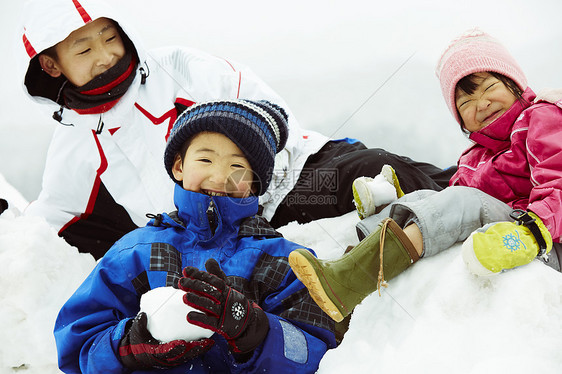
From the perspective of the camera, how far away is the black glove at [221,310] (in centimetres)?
84

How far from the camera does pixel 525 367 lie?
2.28ft

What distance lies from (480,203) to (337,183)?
24.4 inches

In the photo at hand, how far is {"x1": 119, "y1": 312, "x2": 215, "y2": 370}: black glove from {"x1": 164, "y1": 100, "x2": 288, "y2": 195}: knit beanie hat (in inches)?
19.6

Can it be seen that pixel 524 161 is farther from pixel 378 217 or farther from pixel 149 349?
pixel 149 349

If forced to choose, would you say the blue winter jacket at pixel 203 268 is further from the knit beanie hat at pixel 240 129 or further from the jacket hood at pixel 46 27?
the jacket hood at pixel 46 27

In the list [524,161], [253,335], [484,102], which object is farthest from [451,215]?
[253,335]

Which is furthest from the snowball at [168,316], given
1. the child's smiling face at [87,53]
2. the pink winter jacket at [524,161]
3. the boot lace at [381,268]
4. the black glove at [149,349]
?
the child's smiling face at [87,53]

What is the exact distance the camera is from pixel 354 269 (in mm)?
988

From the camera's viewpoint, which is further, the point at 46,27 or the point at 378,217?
the point at 46,27

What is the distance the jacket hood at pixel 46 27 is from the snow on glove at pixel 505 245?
1.49 meters

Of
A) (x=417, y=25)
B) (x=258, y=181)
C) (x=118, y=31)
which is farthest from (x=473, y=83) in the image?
(x=417, y=25)

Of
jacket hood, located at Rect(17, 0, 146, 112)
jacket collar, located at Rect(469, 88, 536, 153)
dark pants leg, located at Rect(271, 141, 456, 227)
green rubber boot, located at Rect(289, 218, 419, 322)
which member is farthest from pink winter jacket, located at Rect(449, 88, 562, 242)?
jacket hood, located at Rect(17, 0, 146, 112)

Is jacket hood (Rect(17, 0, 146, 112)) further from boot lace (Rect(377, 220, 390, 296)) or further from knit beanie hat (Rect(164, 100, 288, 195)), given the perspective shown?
boot lace (Rect(377, 220, 390, 296))

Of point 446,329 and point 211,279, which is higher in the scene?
point 211,279
